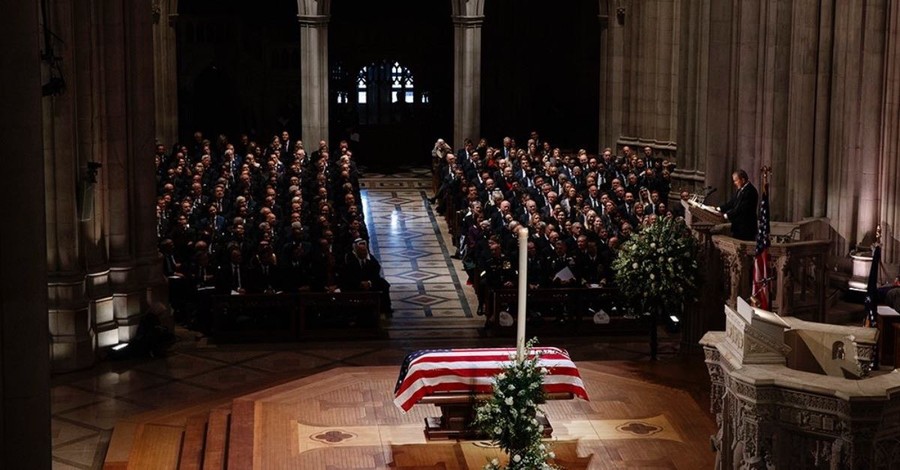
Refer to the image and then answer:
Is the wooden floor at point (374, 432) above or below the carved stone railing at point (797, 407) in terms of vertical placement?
below

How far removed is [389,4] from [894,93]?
87.0ft

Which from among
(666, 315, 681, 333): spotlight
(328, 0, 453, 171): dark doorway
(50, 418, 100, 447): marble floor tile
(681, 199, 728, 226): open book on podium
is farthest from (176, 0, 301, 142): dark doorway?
(50, 418, 100, 447): marble floor tile

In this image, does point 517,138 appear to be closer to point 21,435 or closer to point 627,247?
point 627,247

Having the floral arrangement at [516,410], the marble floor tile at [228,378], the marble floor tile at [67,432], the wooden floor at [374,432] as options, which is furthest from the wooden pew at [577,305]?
the floral arrangement at [516,410]

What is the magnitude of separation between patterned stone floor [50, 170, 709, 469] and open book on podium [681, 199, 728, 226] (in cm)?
183

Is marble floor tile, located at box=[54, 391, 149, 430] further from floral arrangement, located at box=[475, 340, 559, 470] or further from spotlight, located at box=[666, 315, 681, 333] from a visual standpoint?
spotlight, located at box=[666, 315, 681, 333]

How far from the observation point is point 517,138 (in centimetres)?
4469

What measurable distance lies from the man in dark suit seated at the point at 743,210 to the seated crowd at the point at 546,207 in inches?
43.6

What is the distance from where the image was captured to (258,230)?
22828 mm

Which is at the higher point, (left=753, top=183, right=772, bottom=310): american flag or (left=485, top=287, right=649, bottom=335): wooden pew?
(left=753, top=183, right=772, bottom=310): american flag

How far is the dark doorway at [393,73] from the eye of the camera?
44.7 metres

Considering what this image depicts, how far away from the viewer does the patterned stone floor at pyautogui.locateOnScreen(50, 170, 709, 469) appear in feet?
54.9

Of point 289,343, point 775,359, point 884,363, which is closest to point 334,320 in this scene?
point 289,343

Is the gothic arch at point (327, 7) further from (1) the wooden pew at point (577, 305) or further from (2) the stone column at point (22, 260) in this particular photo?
(2) the stone column at point (22, 260)
